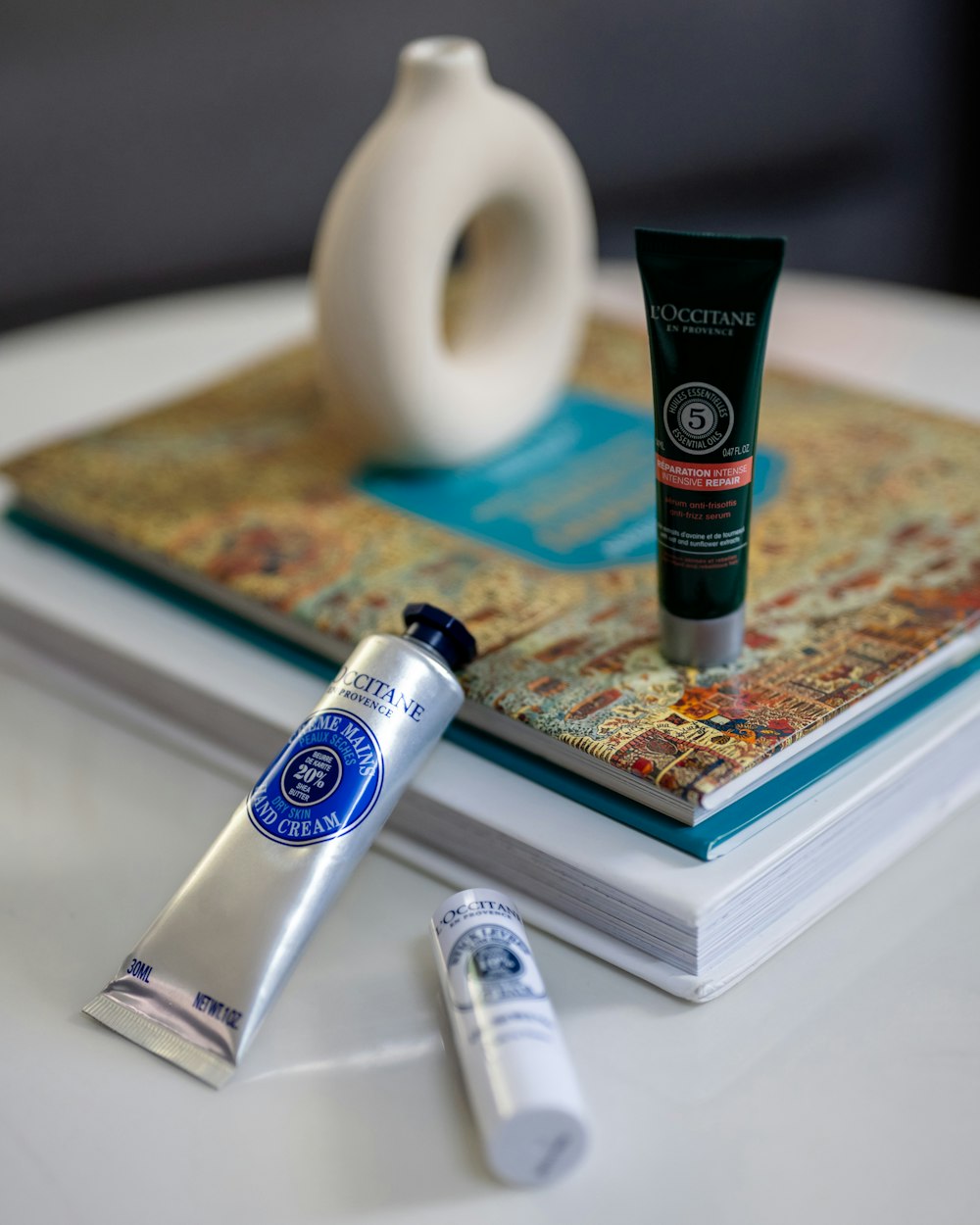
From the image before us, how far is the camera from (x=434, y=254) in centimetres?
74

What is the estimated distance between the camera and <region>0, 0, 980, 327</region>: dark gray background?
48.4 inches

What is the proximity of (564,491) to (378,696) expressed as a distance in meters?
0.30

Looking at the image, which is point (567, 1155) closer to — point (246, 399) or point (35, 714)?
point (35, 714)

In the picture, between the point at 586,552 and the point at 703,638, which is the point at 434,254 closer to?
the point at 586,552

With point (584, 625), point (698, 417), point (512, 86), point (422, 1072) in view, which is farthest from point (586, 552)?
point (512, 86)

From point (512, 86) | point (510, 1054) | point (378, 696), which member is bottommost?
point (510, 1054)

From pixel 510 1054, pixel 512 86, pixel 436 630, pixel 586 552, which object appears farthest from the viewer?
pixel 512 86

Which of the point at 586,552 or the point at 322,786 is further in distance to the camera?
the point at 586,552

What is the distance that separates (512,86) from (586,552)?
862 millimetres

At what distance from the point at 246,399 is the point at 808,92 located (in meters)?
0.96

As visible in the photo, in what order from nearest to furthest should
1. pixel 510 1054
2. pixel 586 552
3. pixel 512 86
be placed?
1. pixel 510 1054
2. pixel 586 552
3. pixel 512 86

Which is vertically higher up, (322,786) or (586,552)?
(586,552)

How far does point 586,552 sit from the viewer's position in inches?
27.4

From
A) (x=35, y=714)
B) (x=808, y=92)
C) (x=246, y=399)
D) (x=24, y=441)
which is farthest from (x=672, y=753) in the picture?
(x=808, y=92)
